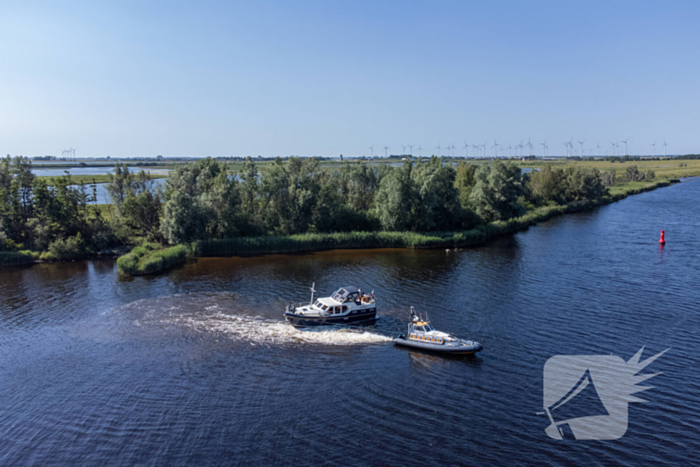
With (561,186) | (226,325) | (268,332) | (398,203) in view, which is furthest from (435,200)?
(561,186)

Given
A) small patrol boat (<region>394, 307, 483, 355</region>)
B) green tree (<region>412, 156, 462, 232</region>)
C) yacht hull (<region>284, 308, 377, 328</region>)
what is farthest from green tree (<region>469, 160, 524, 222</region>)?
small patrol boat (<region>394, 307, 483, 355</region>)

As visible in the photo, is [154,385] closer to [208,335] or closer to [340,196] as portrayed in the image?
[208,335]

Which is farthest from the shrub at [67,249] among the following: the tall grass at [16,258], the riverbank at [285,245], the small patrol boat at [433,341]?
the small patrol boat at [433,341]

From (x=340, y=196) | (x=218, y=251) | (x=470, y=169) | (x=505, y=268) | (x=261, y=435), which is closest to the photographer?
A: (x=261, y=435)

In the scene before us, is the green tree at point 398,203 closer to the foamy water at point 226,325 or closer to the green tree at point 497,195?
the green tree at point 497,195

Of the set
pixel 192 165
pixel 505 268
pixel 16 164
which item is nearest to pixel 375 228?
pixel 505 268
